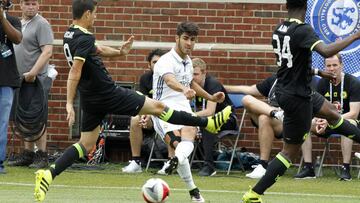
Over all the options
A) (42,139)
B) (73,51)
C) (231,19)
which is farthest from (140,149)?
(73,51)

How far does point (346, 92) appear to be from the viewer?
15.9 metres

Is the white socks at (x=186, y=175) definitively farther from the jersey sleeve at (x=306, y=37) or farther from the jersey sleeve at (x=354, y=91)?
the jersey sleeve at (x=354, y=91)

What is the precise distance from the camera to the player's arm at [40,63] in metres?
16.3

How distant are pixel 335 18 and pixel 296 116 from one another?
6350 mm

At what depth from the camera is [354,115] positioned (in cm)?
1563

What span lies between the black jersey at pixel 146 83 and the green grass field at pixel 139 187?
4.00 feet

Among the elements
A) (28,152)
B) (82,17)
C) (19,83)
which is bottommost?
(28,152)

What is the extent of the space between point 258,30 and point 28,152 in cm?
412

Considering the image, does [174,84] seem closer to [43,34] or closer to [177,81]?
[177,81]

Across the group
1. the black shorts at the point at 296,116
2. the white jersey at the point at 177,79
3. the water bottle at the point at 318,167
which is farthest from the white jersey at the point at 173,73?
the water bottle at the point at 318,167

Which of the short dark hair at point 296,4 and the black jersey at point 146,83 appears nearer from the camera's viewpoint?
the short dark hair at point 296,4

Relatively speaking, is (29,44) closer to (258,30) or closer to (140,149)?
(140,149)

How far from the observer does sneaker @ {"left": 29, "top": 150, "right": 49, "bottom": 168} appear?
53.6ft

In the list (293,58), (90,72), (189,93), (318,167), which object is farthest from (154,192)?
(318,167)
